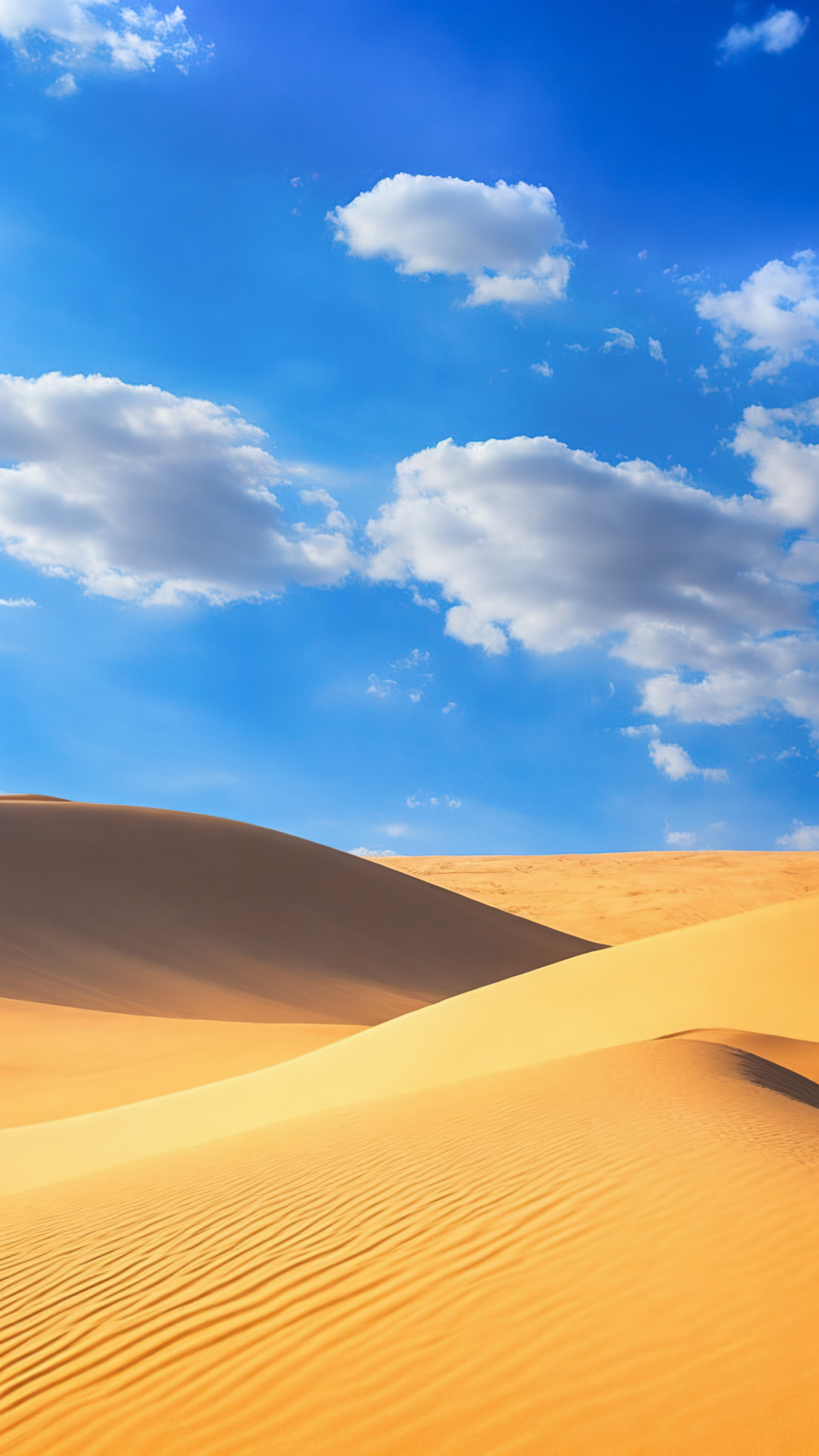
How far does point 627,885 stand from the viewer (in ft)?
190

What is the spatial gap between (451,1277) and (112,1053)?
42.1ft

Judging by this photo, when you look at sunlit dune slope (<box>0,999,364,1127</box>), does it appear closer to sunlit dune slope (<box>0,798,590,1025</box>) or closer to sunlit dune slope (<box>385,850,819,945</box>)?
sunlit dune slope (<box>0,798,590,1025</box>)

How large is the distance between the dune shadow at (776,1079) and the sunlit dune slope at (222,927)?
14346 mm

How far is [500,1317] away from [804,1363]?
0.99 m

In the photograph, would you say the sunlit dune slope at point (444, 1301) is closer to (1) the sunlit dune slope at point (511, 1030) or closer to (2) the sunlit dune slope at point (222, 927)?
(1) the sunlit dune slope at point (511, 1030)

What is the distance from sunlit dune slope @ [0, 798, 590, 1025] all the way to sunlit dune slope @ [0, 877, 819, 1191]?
8.86 meters

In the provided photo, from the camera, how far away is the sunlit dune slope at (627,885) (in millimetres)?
47969

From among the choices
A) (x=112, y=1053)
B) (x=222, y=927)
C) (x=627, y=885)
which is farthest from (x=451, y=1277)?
(x=627, y=885)

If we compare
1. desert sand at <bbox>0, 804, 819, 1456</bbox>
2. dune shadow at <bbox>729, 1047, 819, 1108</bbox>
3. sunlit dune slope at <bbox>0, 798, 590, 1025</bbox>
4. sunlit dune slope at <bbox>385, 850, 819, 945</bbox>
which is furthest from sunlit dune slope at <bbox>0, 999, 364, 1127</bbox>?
sunlit dune slope at <bbox>385, 850, 819, 945</bbox>

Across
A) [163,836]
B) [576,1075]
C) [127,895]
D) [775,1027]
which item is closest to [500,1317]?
[576,1075]

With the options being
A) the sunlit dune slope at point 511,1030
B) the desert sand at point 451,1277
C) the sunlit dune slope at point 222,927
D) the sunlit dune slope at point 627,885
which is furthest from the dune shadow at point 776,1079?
the sunlit dune slope at point 627,885

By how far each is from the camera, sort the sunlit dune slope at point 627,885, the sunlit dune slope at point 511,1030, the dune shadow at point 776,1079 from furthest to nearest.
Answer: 1. the sunlit dune slope at point 627,885
2. the sunlit dune slope at point 511,1030
3. the dune shadow at point 776,1079

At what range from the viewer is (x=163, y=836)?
33094mm

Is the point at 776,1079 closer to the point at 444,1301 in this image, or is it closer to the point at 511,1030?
the point at 511,1030
